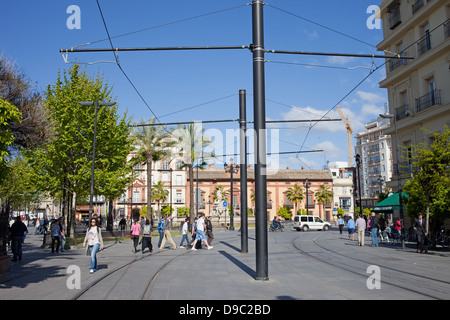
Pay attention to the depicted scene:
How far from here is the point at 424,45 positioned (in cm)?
2559

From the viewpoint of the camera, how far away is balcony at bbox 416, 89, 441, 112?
24109 millimetres

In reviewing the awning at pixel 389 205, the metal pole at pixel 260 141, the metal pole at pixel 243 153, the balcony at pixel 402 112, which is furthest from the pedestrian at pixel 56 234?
the balcony at pixel 402 112

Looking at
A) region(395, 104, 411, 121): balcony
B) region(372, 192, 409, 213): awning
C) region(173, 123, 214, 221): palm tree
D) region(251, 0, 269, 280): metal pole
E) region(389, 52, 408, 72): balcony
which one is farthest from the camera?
region(173, 123, 214, 221): palm tree

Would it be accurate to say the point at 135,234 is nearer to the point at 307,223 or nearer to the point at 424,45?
the point at 424,45

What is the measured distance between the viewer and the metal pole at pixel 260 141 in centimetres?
944

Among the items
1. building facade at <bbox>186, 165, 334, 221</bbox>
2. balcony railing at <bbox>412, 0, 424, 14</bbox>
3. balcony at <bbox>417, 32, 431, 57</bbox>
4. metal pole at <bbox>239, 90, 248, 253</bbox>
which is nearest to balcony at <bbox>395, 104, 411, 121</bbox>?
balcony at <bbox>417, 32, 431, 57</bbox>

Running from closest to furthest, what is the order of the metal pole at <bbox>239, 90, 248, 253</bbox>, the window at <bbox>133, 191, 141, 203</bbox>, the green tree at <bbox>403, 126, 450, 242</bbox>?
the metal pole at <bbox>239, 90, 248, 253</bbox>
the green tree at <bbox>403, 126, 450, 242</bbox>
the window at <bbox>133, 191, 141, 203</bbox>

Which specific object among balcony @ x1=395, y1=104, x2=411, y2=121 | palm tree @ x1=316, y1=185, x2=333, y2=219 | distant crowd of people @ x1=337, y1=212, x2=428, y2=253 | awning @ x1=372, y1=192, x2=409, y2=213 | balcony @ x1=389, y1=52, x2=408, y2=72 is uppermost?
balcony @ x1=389, y1=52, x2=408, y2=72

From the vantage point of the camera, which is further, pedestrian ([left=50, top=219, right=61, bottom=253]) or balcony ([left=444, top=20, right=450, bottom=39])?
balcony ([left=444, top=20, right=450, bottom=39])

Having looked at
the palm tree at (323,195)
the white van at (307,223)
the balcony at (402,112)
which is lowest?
the white van at (307,223)

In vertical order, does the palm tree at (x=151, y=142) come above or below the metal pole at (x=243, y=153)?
above

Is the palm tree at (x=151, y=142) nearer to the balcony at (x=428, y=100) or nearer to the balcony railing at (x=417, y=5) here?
the balcony at (x=428, y=100)

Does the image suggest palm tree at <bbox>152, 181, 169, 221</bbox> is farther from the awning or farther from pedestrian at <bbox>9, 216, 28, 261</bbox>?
pedestrian at <bbox>9, 216, 28, 261</bbox>
